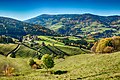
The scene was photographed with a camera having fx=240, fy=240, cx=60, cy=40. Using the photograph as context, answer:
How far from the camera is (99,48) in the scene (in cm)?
15462

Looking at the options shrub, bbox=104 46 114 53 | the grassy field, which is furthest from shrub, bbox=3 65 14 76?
shrub, bbox=104 46 114 53

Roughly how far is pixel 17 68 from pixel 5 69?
5744 mm

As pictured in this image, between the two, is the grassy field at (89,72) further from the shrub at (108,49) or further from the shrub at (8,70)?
the shrub at (108,49)

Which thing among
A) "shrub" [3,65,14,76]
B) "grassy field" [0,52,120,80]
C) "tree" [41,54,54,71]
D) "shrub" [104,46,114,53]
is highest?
"grassy field" [0,52,120,80]

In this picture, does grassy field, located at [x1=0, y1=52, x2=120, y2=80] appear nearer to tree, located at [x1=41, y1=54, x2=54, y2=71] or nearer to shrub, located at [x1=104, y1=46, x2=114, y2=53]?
tree, located at [x1=41, y1=54, x2=54, y2=71]

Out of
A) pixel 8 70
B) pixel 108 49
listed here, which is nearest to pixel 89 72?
pixel 8 70

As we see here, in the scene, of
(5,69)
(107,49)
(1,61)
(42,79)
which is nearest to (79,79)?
(42,79)

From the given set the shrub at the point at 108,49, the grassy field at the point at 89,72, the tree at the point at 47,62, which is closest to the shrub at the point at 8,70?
the tree at the point at 47,62

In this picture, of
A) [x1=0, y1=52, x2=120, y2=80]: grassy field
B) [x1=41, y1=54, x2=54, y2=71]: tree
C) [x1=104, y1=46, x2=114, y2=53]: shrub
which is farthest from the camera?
[x1=104, y1=46, x2=114, y2=53]: shrub

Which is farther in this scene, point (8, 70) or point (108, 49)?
point (108, 49)

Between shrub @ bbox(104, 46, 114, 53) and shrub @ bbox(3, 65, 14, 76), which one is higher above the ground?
shrub @ bbox(104, 46, 114, 53)

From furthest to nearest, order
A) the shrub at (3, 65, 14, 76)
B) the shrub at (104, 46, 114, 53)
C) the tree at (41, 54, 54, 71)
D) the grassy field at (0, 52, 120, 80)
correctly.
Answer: the shrub at (104, 46, 114, 53)
the shrub at (3, 65, 14, 76)
the tree at (41, 54, 54, 71)
the grassy field at (0, 52, 120, 80)

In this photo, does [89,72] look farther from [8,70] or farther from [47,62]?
[8,70]

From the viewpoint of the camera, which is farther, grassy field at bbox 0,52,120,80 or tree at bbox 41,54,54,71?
tree at bbox 41,54,54,71
